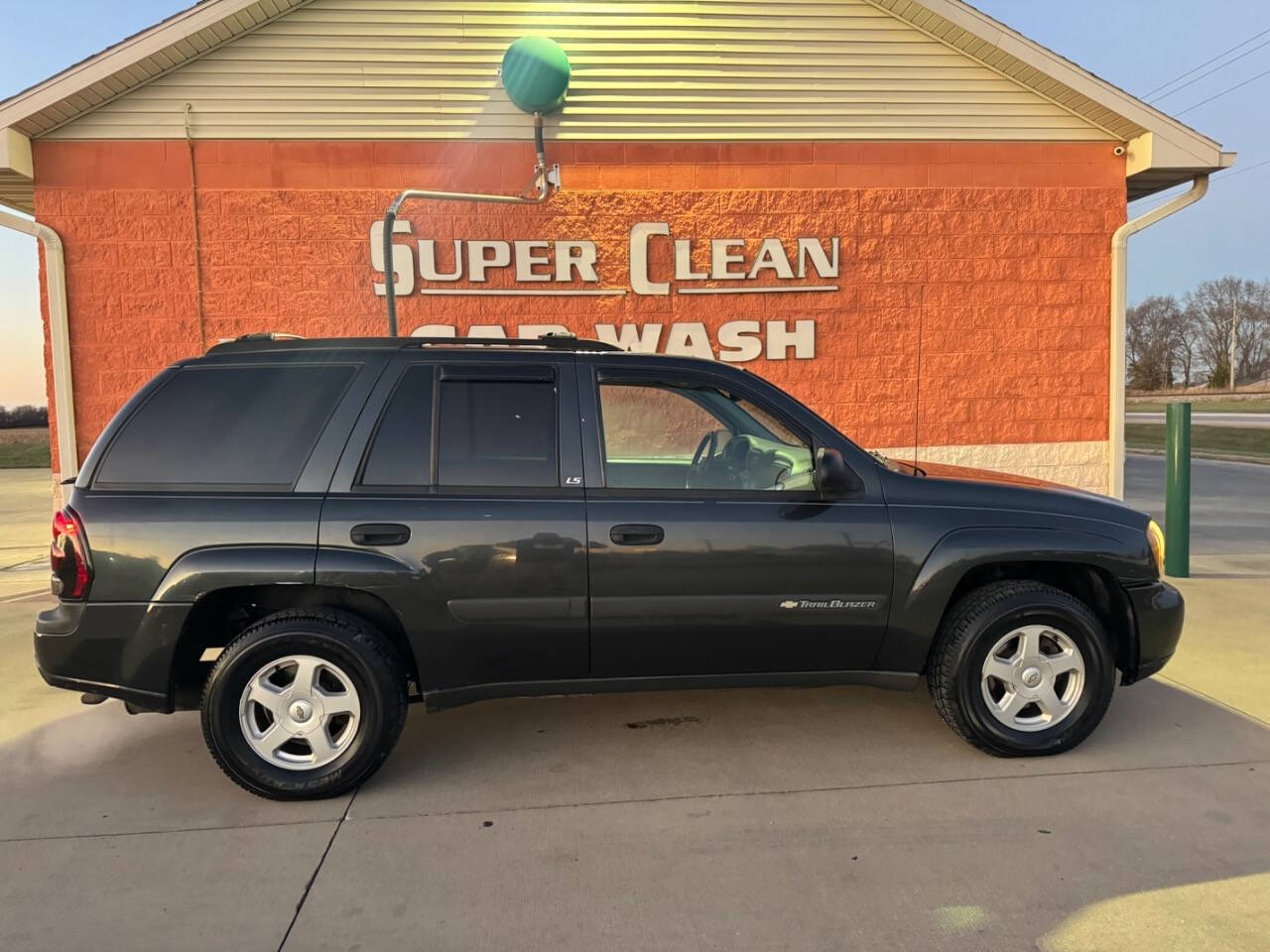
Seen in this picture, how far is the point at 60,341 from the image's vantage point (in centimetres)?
758

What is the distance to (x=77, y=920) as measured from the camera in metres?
2.71

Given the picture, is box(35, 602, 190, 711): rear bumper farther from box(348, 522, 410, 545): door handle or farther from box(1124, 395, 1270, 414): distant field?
box(1124, 395, 1270, 414): distant field

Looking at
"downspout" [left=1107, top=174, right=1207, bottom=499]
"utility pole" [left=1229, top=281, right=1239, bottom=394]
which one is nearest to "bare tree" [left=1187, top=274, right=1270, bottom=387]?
"utility pole" [left=1229, top=281, right=1239, bottom=394]

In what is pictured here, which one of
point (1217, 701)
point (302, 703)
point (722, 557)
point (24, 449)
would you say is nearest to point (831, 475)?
point (722, 557)

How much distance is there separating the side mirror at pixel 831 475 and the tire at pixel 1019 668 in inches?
30.5

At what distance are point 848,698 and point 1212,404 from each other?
5676 cm

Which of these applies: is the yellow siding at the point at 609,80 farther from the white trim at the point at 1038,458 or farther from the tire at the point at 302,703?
the tire at the point at 302,703

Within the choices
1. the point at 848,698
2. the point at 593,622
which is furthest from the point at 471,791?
the point at 848,698

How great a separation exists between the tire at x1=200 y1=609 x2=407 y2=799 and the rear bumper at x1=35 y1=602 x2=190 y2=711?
8.5 inches

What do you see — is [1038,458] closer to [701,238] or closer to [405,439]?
[701,238]

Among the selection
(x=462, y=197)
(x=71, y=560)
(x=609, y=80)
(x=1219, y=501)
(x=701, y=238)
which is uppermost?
(x=609, y=80)

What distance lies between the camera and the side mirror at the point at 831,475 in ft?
11.4

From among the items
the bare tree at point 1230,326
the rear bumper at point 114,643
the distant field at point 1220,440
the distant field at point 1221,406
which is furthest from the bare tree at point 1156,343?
the rear bumper at point 114,643

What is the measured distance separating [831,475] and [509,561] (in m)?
1.33
